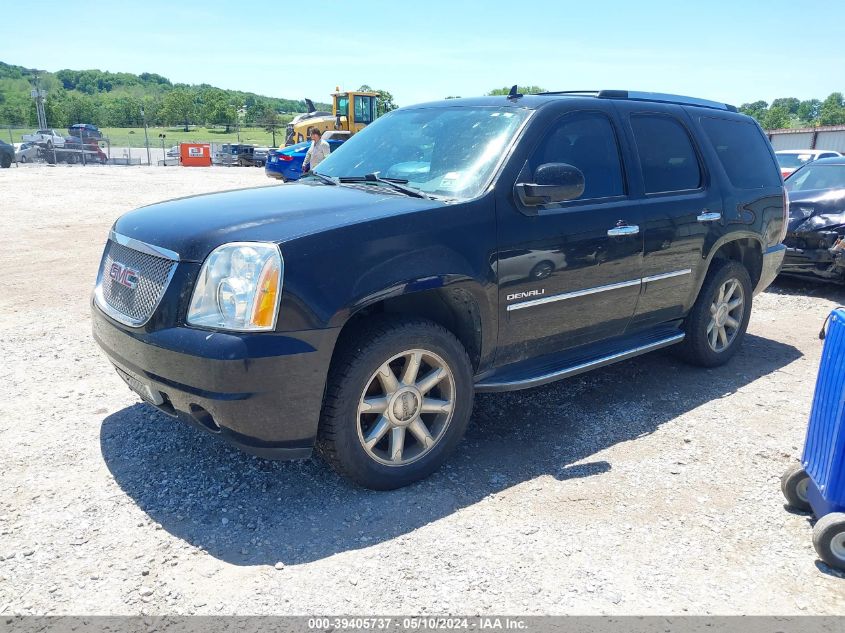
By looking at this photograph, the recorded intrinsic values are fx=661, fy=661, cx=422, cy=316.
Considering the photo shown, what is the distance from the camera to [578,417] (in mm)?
4480

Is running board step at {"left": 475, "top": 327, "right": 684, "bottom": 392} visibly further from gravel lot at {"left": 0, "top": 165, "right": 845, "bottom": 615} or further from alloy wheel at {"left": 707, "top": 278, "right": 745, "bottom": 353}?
alloy wheel at {"left": 707, "top": 278, "right": 745, "bottom": 353}

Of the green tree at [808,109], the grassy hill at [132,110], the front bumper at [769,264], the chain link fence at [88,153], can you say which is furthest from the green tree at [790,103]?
the front bumper at [769,264]

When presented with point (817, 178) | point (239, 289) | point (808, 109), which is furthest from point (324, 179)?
point (808, 109)

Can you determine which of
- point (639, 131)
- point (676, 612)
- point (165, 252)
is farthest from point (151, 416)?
point (639, 131)

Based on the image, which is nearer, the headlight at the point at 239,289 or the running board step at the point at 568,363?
the headlight at the point at 239,289

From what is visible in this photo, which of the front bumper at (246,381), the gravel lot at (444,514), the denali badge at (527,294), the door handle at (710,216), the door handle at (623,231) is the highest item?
the door handle at (710,216)

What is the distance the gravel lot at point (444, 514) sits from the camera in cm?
269

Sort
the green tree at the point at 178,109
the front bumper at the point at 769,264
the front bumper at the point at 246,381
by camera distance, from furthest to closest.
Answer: the green tree at the point at 178,109 < the front bumper at the point at 769,264 < the front bumper at the point at 246,381

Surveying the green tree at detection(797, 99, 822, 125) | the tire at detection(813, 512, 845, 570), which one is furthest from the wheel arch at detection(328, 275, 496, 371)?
the green tree at detection(797, 99, 822, 125)

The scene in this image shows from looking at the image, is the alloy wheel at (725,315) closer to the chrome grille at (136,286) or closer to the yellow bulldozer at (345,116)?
the chrome grille at (136,286)

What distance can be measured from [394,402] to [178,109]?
394ft

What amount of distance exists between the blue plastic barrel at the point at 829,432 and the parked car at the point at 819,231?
559 cm

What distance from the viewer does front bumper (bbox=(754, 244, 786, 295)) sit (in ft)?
18.5

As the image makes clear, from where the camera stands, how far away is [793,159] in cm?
1529
